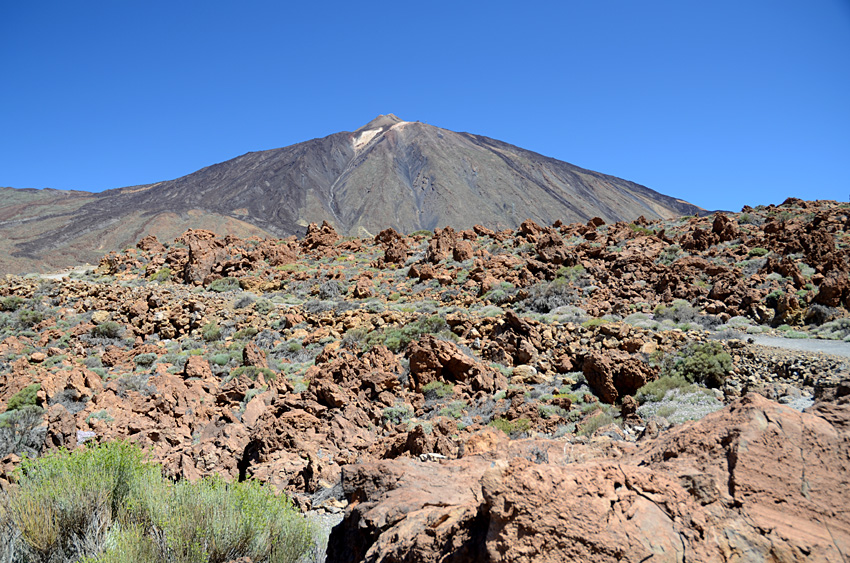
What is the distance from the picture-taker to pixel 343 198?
86750 mm

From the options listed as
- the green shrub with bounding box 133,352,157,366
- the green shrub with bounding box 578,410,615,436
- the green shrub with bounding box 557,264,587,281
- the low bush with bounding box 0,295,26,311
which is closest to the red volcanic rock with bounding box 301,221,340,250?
the low bush with bounding box 0,295,26,311

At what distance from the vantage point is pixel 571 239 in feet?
73.3

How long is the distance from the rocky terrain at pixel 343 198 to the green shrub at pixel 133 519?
49961mm

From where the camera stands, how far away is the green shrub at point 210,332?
1302 centimetres

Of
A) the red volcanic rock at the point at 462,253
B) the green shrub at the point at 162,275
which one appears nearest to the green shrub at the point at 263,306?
the green shrub at the point at 162,275

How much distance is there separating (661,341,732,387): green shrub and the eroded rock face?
614 centimetres

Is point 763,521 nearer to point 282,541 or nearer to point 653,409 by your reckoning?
point 282,541

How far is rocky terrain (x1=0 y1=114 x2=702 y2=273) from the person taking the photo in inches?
2438

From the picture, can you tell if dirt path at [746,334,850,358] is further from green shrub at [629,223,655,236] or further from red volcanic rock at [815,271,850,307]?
green shrub at [629,223,655,236]

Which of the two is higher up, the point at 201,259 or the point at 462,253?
the point at 462,253

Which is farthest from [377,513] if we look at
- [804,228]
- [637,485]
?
[804,228]

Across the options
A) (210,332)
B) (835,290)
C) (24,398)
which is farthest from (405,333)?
(835,290)

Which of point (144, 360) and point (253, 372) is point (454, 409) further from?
point (144, 360)

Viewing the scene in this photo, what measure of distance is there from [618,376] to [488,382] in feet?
7.02
